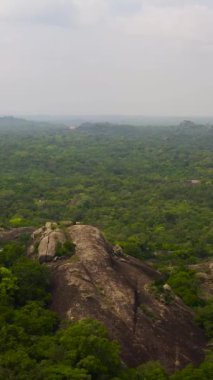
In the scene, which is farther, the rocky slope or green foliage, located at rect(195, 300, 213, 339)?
green foliage, located at rect(195, 300, 213, 339)

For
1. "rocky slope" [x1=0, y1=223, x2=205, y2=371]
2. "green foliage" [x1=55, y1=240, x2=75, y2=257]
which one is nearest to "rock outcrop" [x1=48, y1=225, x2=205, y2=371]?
"rocky slope" [x1=0, y1=223, x2=205, y2=371]

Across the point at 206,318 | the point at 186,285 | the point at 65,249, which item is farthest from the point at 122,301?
the point at 186,285

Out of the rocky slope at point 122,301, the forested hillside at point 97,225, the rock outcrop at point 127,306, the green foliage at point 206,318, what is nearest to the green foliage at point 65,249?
the rocky slope at point 122,301

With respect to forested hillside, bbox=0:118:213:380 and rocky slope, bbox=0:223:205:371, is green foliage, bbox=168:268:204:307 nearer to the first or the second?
forested hillside, bbox=0:118:213:380

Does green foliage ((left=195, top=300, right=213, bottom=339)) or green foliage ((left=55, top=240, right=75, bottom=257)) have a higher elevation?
green foliage ((left=55, top=240, right=75, bottom=257))

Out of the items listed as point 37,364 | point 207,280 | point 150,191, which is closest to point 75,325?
point 37,364

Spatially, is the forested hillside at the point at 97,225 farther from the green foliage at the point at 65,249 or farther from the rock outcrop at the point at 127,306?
the green foliage at the point at 65,249

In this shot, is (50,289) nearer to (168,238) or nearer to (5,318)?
(5,318)

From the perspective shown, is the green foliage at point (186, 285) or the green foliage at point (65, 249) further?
the green foliage at point (186, 285)

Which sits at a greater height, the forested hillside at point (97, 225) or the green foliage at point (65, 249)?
the green foliage at point (65, 249)
